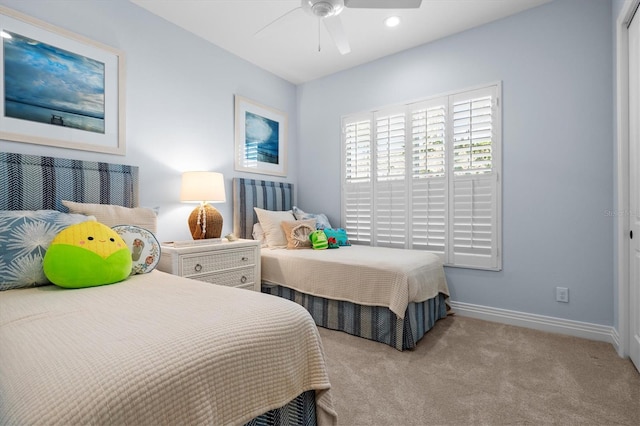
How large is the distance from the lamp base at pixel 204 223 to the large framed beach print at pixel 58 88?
0.70 m

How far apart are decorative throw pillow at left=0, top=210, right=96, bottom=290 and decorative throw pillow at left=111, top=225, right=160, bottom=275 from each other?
0.95 ft

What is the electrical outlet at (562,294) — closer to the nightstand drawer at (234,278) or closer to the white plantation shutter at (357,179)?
the white plantation shutter at (357,179)

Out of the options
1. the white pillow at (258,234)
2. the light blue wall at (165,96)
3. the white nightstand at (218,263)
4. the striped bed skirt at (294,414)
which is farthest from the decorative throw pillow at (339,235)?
the striped bed skirt at (294,414)

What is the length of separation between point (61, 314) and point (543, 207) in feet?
10.1

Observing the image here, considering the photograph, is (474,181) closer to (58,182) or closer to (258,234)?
(258,234)

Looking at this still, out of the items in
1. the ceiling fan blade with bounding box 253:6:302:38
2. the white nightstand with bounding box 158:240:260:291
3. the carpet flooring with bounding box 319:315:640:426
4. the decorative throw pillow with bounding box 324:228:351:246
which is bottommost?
the carpet flooring with bounding box 319:315:640:426

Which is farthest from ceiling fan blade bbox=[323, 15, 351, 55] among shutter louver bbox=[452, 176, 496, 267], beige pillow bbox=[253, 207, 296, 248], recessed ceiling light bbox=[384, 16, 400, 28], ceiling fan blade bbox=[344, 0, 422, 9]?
beige pillow bbox=[253, 207, 296, 248]

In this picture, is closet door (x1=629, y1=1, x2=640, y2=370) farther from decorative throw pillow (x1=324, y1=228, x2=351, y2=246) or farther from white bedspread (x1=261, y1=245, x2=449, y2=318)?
decorative throw pillow (x1=324, y1=228, x2=351, y2=246)

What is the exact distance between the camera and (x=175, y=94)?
278 centimetres

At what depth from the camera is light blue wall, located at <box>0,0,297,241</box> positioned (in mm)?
2238

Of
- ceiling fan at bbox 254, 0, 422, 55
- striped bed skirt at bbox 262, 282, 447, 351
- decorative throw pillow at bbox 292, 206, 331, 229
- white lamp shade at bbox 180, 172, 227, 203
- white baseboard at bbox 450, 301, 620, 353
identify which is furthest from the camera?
decorative throw pillow at bbox 292, 206, 331, 229

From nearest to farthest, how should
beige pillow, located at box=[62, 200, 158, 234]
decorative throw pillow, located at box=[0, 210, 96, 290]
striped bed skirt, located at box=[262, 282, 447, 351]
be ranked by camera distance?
1. decorative throw pillow, located at box=[0, 210, 96, 290]
2. beige pillow, located at box=[62, 200, 158, 234]
3. striped bed skirt, located at box=[262, 282, 447, 351]

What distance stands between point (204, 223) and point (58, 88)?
4.26 ft

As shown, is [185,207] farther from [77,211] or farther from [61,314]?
[61,314]
